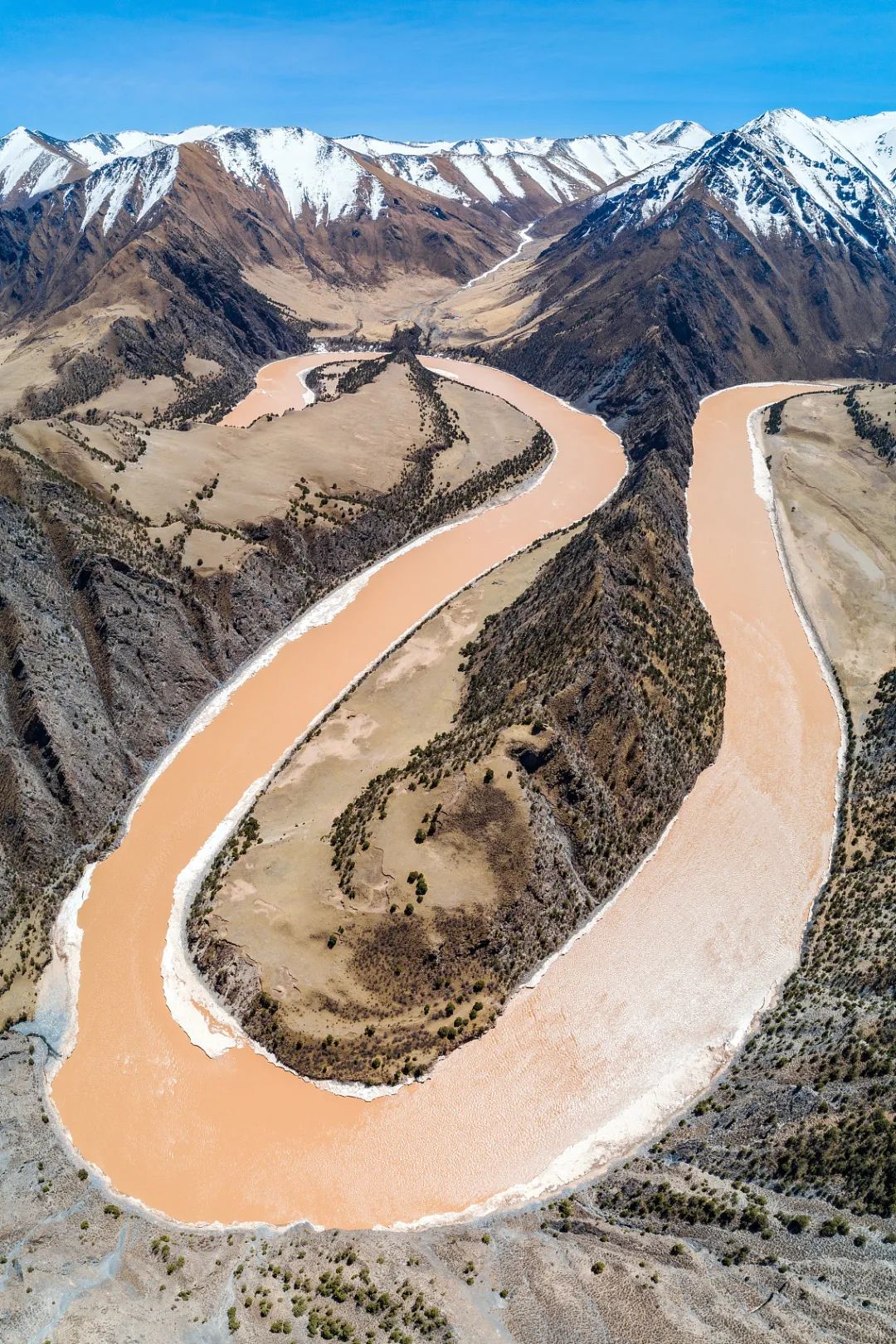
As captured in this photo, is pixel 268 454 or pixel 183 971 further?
pixel 268 454

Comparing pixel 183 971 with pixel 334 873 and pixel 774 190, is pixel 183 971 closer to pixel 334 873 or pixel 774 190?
pixel 334 873

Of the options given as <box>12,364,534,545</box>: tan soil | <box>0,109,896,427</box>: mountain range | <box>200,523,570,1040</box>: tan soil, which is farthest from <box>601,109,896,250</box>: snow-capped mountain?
<box>200,523,570,1040</box>: tan soil

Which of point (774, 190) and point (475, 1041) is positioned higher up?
point (774, 190)

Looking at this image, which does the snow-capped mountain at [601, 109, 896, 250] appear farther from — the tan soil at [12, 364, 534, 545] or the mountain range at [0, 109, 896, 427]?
the tan soil at [12, 364, 534, 545]

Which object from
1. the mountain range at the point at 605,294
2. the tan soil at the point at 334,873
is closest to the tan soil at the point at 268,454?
the mountain range at the point at 605,294

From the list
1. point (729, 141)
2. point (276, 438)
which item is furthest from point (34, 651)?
point (729, 141)

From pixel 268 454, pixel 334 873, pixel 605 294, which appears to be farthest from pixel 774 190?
pixel 334 873
